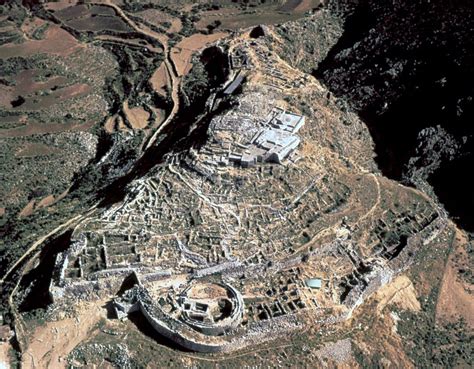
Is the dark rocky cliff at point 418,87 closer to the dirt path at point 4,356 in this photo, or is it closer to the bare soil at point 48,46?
the bare soil at point 48,46

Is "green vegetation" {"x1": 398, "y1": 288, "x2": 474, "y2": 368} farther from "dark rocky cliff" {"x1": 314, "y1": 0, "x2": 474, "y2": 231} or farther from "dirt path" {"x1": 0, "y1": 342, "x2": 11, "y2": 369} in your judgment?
"dirt path" {"x1": 0, "y1": 342, "x2": 11, "y2": 369}

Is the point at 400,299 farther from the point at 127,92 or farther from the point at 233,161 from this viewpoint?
the point at 127,92

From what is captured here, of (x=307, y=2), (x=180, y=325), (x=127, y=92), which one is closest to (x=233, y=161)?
(x=180, y=325)

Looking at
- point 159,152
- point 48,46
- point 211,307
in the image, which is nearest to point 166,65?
point 48,46

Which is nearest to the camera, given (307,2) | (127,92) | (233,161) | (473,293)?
(473,293)

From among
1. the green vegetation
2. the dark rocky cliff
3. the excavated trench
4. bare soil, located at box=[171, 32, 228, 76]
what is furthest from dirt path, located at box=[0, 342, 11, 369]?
bare soil, located at box=[171, 32, 228, 76]

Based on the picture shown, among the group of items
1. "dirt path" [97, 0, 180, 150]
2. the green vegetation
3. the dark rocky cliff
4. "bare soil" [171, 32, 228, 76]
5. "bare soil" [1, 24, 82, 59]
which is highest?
the dark rocky cliff
